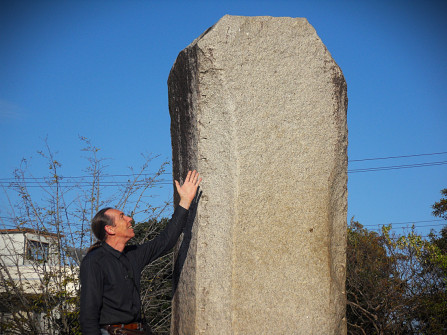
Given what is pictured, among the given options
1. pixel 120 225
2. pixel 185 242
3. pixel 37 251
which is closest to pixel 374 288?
pixel 37 251

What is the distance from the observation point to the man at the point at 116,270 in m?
2.99

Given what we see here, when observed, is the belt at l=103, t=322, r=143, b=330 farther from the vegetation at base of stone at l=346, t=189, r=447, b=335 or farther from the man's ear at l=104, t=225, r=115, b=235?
the vegetation at base of stone at l=346, t=189, r=447, b=335

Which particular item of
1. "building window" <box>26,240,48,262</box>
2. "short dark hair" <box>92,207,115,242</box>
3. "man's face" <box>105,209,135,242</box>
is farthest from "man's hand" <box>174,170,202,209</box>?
"building window" <box>26,240,48,262</box>

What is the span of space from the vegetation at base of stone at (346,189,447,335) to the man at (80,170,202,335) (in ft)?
23.6

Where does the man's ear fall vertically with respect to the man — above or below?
above

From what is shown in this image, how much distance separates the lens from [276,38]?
141 inches

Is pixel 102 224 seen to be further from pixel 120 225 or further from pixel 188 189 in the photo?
pixel 188 189

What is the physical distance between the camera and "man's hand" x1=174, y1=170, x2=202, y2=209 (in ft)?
11.4

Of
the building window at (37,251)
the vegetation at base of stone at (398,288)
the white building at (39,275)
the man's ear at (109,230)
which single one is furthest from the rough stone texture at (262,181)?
the vegetation at base of stone at (398,288)

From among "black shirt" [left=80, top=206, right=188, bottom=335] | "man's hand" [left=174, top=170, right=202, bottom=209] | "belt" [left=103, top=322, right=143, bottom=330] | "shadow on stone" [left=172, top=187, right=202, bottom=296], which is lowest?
"belt" [left=103, top=322, right=143, bottom=330]

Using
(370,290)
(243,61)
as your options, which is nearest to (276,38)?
(243,61)

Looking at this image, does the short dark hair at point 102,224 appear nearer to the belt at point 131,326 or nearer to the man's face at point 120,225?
the man's face at point 120,225

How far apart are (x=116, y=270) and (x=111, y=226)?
11.7 inches

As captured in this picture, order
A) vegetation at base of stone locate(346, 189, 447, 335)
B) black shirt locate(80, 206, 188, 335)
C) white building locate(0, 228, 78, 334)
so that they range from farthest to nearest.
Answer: vegetation at base of stone locate(346, 189, 447, 335)
white building locate(0, 228, 78, 334)
black shirt locate(80, 206, 188, 335)
